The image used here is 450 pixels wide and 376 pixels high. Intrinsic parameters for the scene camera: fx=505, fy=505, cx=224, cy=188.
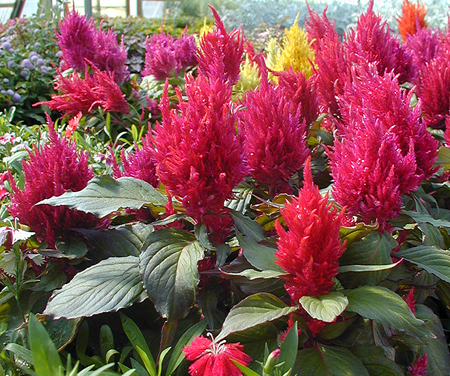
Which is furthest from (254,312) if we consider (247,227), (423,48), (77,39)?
(77,39)

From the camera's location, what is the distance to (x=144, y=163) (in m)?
1.72

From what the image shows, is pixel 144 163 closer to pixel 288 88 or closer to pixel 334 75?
pixel 288 88

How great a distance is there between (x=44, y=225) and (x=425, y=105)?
169cm

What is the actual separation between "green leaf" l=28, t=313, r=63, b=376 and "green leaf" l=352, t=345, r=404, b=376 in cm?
78

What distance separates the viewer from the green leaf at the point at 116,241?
5.06 feet

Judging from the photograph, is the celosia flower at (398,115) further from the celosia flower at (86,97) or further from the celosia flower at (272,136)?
the celosia flower at (86,97)

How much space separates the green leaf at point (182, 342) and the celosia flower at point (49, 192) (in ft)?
1.62

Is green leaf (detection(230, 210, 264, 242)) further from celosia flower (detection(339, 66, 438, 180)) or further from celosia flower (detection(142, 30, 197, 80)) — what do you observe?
celosia flower (detection(142, 30, 197, 80))

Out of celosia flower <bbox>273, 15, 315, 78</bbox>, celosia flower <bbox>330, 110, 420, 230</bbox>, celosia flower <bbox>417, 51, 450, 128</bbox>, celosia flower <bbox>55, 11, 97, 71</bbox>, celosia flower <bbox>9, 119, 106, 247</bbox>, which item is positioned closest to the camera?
celosia flower <bbox>330, 110, 420, 230</bbox>

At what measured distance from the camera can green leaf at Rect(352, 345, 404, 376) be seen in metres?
1.28

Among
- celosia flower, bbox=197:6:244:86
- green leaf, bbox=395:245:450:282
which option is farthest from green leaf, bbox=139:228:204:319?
celosia flower, bbox=197:6:244:86

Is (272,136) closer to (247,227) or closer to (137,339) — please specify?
(247,227)

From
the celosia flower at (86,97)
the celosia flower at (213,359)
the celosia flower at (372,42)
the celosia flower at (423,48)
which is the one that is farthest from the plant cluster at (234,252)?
the celosia flower at (423,48)

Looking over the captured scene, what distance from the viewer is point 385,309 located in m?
1.17
